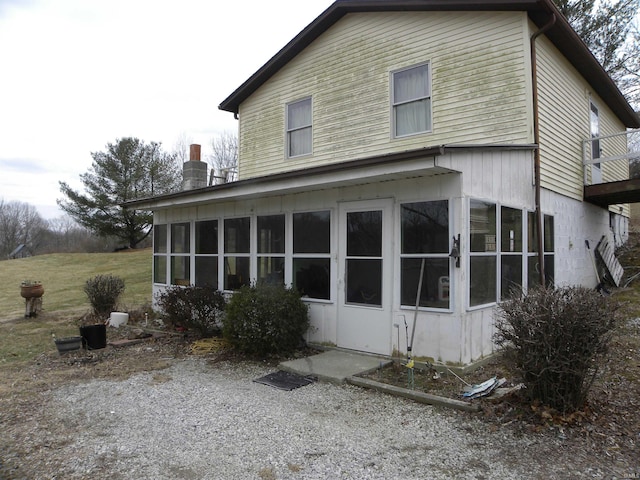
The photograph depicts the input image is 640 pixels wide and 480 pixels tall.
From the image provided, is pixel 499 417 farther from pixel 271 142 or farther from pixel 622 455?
pixel 271 142

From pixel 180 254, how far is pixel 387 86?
598 cm

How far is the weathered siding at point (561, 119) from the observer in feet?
25.5

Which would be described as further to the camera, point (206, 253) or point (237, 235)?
point (206, 253)

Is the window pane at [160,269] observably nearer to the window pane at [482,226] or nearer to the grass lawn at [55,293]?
the grass lawn at [55,293]

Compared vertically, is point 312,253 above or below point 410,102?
below

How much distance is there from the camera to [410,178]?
6035mm

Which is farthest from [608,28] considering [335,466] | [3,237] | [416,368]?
[3,237]

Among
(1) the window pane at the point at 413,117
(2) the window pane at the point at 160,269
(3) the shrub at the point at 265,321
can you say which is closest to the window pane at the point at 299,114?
(1) the window pane at the point at 413,117

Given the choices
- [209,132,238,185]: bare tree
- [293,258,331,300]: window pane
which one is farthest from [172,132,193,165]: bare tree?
[293,258,331,300]: window pane

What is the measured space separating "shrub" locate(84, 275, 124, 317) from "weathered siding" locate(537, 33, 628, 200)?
33.0 feet

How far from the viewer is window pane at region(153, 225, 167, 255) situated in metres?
10.5

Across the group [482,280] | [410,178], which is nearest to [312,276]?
[410,178]

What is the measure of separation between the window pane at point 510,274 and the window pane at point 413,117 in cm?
309

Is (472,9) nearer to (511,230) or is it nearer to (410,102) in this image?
(410,102)
